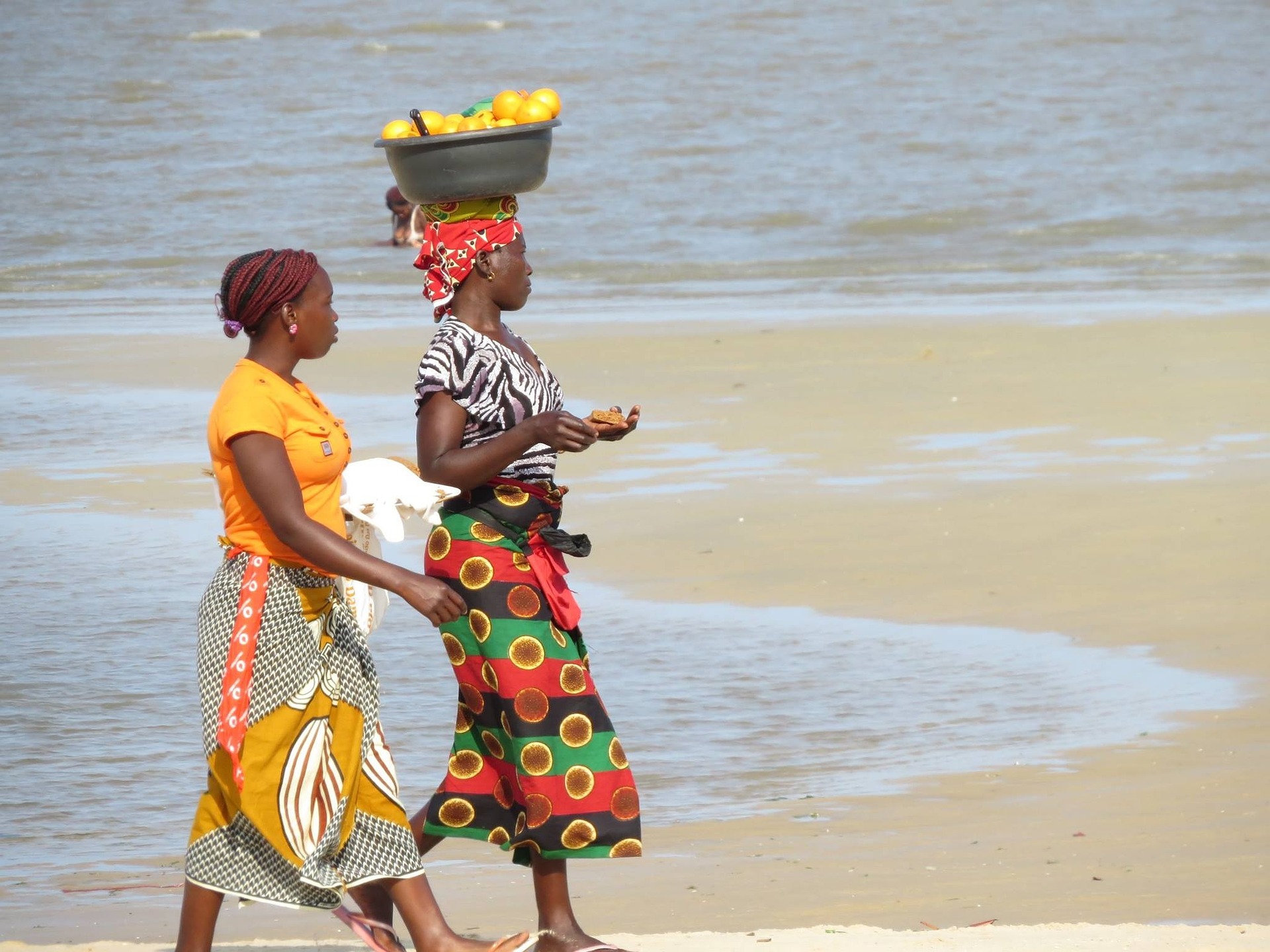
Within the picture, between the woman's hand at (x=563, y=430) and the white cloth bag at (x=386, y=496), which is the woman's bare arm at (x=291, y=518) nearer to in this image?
the white cloth bag at (x=386, y=496)

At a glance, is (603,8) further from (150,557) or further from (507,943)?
(507,943)

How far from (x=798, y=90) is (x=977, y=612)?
96.4 ft

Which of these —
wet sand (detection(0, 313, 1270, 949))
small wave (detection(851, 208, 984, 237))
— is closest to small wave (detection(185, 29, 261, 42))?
small wave (detection(851, 208, 984, 237))

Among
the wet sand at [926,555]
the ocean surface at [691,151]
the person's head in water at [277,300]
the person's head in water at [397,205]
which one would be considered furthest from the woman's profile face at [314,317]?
the person's head in water at [397,205]

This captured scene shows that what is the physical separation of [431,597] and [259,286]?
0.66 metres

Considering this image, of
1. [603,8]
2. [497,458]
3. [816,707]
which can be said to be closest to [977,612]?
[816,707]

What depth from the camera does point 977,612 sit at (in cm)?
750

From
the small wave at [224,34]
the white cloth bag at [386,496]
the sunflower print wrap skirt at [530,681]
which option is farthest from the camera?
the small wave at [224,34]

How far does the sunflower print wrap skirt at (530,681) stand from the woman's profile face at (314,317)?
1.46 ft

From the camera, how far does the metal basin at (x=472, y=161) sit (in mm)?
3982

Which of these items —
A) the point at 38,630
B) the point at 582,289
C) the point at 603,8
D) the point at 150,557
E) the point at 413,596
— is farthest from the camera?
the point at 603,8

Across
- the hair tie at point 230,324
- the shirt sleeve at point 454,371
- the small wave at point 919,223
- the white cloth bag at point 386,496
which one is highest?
the hair tie at point 230,324

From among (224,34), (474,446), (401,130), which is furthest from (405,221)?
(224,34)

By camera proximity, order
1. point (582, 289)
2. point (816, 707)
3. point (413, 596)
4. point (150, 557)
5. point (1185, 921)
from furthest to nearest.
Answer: point (582, 289) < point (150, 557) < point (816, 707) < point (1185, 921) < point (413, 596)
